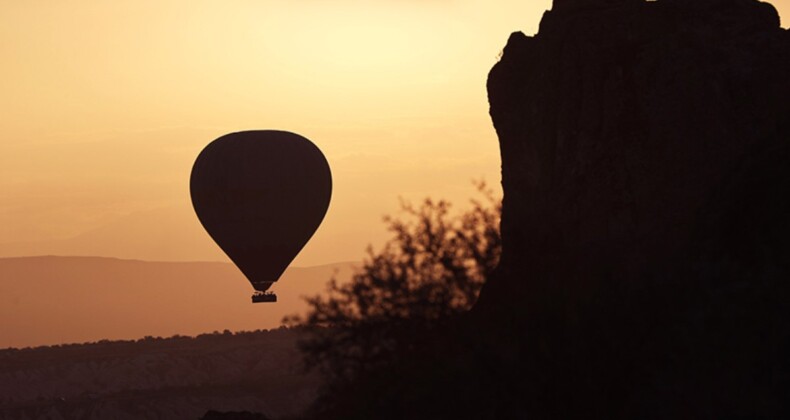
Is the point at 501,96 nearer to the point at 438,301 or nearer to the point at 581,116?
the point at 581,116

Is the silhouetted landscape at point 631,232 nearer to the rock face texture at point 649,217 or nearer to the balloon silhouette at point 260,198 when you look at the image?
the rock face texture at point 649,217

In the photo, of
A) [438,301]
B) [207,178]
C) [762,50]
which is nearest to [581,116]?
[762,50]

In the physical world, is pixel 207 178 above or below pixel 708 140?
above

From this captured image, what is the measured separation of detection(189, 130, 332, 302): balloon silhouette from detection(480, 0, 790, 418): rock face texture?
155 feet

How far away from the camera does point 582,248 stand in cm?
3362

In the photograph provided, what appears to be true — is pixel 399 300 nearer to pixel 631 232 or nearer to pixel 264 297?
pixel 631 232

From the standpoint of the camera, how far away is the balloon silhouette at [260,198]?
83.2m

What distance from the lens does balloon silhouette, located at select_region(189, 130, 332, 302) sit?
273ft

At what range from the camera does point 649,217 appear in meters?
32.6

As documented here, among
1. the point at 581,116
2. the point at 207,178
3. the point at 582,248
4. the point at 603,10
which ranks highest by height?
the point at 207,178

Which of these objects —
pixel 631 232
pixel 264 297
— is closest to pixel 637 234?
pixel 631 232

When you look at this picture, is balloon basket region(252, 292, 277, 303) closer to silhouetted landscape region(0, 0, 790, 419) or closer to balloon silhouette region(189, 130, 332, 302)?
balloon silhouette region(189, 130, 332, 302)

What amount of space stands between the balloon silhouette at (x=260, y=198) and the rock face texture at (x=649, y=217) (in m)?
47.4

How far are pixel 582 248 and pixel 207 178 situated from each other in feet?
171
